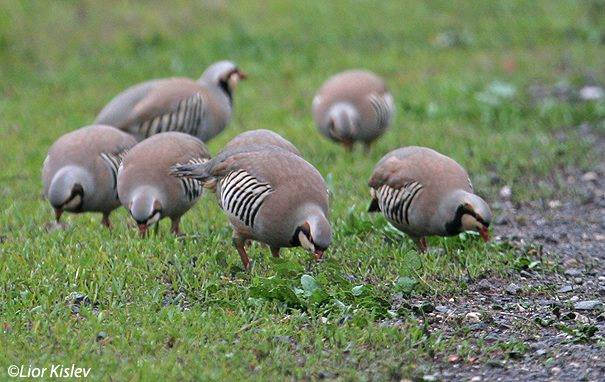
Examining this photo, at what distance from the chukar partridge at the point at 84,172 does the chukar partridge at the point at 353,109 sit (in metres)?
3.14

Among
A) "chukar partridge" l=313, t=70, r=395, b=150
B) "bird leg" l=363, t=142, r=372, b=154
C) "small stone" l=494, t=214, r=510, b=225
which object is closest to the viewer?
"small stone" l=494, t=214, r=510, b=225

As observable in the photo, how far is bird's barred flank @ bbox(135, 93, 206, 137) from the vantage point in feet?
31.8

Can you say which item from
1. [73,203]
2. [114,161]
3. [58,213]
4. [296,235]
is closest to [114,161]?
[114,161]

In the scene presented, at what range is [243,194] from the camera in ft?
23.6

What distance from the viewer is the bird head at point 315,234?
683 cm

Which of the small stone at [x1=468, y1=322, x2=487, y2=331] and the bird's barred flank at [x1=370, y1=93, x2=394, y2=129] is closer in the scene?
the small stone at [x1=468, y1=322, x2=487, y2=331]

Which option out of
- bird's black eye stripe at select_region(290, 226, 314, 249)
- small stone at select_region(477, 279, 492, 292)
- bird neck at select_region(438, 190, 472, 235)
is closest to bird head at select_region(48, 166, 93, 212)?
bird's black eye stripe at select_region(290, 226, 314, 249)

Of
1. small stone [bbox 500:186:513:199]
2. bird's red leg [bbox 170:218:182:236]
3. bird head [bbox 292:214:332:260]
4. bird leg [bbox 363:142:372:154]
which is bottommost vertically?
bird leg [bbox 363:142:372:154]

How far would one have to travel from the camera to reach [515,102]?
43.4 ft

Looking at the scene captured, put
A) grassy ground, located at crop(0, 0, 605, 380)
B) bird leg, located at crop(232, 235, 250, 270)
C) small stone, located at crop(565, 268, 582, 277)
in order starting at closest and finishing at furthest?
grassy ground, located at crop(0, 0, 605, 380)
bird leg, located at crop(232, 235, 250, 270)
small stone, located at crop(565, 268, 582, 277)

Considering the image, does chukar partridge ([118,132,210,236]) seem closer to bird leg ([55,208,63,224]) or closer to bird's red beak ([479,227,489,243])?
bird leg ([55,208,63,224])

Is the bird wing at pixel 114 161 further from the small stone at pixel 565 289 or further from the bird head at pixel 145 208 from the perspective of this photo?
the small stone at pixel 565 289

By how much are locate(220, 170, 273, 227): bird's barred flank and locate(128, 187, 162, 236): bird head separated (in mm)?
703

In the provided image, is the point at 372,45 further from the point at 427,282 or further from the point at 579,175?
the point at 427,282
